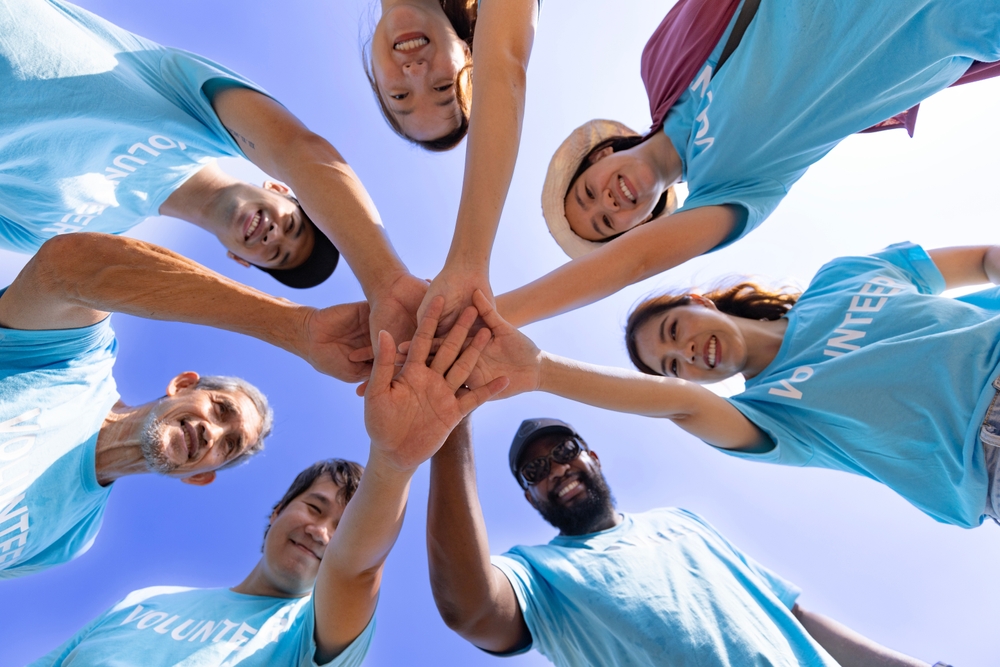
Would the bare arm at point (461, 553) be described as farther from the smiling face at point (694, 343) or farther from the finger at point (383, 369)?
the smiling face at point (694, 343)

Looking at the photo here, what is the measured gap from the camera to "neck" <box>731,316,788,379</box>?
9.64 feet

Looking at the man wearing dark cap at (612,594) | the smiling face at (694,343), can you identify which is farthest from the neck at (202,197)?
the smiling face at (694,343)

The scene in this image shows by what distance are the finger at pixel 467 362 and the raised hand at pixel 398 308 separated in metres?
0.24

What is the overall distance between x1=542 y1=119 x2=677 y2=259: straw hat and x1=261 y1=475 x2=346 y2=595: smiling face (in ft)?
6.68

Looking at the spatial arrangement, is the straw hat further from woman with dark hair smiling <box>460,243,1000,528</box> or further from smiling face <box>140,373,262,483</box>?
smiling face <box>140,373,262,483</box>

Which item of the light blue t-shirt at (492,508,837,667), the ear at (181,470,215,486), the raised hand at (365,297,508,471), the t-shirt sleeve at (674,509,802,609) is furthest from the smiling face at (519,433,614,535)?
the ear at (181,470,215,486)

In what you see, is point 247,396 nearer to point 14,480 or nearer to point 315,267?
point 315,267

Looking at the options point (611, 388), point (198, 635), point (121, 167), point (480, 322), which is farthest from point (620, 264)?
point (198, 635)

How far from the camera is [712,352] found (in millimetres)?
3043

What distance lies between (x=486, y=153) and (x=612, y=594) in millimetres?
1878

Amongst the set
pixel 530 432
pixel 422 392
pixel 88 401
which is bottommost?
pixel 530 432

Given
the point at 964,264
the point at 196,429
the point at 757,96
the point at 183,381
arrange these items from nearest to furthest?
the point at 757,96
the point at 964,264
the point at 196,429
the point at 183,381

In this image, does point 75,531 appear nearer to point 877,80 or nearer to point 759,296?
point 759,296

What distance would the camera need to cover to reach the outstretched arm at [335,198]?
2129mm
